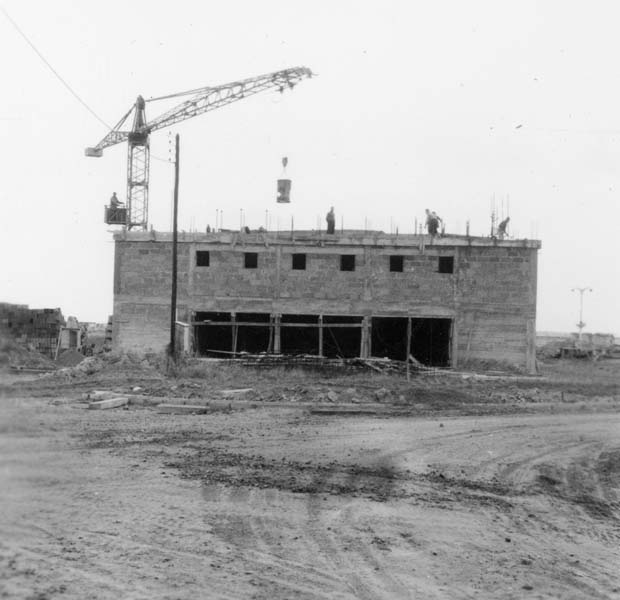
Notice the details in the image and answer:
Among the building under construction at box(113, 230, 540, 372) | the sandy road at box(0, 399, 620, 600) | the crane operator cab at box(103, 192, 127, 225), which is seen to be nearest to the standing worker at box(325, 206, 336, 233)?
the building under construction at box(113, 230, 540, 372)

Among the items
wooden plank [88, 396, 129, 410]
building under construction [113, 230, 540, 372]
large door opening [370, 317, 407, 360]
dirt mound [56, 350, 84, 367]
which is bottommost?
dirt mound [56, 350, 84, 367]

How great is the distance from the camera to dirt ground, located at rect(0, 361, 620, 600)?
5453 millimetres

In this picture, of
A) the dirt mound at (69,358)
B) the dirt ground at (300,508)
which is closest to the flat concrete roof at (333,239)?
the dirt mound at (69,358)

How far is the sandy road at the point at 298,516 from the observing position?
17.8 feet

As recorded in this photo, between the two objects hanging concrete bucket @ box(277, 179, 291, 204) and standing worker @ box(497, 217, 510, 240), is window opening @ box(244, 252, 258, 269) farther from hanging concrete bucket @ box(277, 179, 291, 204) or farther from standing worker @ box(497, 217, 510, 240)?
standing worker @ box(497, 217, 510, 240)

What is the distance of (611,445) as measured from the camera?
518 inches

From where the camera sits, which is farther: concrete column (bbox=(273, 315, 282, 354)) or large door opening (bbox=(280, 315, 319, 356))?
large door opening (bbox=(280, 315, 319, 356))

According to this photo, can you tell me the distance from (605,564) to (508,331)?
82.2 feet

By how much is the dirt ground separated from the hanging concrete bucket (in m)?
24.6

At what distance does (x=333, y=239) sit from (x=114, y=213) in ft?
53.6

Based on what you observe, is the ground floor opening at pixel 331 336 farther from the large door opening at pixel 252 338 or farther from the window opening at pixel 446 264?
the window opening at pixel 446 264

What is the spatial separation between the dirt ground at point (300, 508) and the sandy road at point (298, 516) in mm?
22

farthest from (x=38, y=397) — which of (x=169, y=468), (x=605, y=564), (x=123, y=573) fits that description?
(x=605, y=564)

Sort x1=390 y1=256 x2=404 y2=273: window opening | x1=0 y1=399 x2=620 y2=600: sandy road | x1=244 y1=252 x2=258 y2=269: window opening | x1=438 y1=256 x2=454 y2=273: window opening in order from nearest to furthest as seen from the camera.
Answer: x1=0 y1=399 x2=620 y2=600: sandy road, x1=438 y1=256 x2=454 y2=273: window opening, x1=390 y1=256 x2=404 y2=273: window opening, x1=244 y1=252 x2=258 y2=269: window opening
